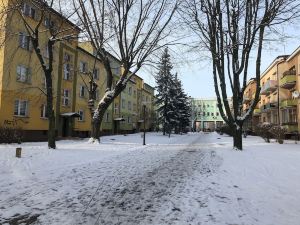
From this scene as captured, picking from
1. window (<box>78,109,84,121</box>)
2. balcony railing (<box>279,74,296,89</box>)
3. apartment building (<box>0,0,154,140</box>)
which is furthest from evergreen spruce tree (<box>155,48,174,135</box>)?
balcony railing (<box>279,74,296,89</box>)

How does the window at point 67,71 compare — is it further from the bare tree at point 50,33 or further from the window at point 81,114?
the bare tree at point 50,33

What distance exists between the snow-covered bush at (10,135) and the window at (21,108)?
274 centimetres

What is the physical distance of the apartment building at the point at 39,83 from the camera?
74.6 ft

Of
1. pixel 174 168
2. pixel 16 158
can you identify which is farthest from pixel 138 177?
pixel 16 158

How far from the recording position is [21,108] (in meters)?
25.0

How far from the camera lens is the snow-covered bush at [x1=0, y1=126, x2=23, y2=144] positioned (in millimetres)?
20766

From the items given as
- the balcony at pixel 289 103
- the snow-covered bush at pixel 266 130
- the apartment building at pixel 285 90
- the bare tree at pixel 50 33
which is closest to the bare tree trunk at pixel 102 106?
the bare tree at pixel 50 33

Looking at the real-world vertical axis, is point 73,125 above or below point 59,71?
below

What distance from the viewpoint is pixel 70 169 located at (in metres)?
10.6

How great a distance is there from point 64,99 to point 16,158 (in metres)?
20.2

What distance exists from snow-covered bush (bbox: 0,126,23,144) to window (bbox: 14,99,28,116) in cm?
274

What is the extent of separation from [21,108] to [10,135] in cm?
426

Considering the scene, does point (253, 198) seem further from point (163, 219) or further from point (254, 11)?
point (254, 11)

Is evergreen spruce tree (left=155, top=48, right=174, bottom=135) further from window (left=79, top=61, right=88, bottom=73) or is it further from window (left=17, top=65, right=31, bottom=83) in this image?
window (left=17, top=65, right=31, bottom=83)
